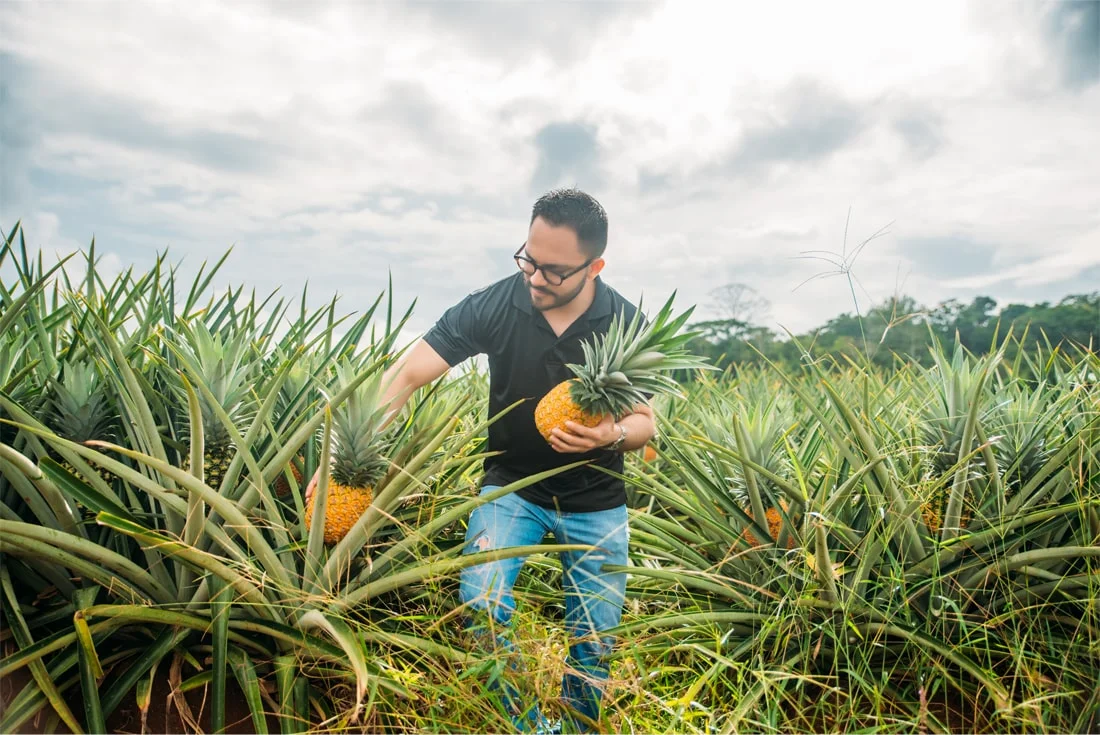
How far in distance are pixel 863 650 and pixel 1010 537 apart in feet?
2.44

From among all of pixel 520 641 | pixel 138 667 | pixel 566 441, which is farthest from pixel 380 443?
pixel 138 667

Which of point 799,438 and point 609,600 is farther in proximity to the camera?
point 799,438

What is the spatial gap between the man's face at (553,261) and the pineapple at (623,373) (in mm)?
389

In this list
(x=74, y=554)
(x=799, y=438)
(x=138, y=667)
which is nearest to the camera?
(x=138, y=667)

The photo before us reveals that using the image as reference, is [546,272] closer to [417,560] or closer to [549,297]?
[549,297]

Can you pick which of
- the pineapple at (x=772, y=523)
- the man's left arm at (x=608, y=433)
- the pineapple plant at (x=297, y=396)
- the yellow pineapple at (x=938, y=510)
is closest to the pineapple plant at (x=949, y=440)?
the yellow pineapple at (x=938, y=510)

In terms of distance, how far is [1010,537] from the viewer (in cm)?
288

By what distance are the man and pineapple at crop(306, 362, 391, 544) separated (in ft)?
0.92

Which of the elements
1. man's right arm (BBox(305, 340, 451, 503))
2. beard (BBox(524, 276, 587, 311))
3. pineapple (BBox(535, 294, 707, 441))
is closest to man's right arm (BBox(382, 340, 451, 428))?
man's right arm (BBox(305, 340, 451, 503))

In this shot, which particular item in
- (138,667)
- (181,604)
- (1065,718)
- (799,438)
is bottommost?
(1065,718)

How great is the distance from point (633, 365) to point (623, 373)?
0.16 feet

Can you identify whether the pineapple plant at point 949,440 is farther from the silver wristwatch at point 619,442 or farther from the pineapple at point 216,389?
the pineapple at point 216,389

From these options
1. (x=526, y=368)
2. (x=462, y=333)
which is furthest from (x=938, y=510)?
(x=462, y=333)

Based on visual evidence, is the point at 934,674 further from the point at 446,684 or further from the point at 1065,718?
the point at 446,684
